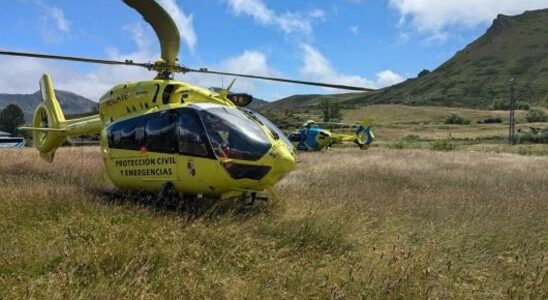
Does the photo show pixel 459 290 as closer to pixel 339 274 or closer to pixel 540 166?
pixel 339 274

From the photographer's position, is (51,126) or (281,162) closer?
(281,162)

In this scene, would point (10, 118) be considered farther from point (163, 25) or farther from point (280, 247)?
point (280, 247)

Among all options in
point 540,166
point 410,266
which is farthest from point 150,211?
point 540,166

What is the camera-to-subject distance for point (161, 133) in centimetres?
981

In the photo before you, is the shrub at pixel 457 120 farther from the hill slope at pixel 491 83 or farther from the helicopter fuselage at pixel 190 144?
the helicopter fuselage at pixel 190 144

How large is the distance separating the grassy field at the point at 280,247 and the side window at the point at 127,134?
3.51 feet

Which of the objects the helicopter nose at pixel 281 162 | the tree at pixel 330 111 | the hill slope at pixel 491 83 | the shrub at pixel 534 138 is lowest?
the shrub at pixel 534 138

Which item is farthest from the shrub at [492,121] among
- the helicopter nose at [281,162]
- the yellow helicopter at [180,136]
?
the helicopter nose at [281,162]

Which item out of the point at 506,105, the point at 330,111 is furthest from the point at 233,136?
the point at 506,105

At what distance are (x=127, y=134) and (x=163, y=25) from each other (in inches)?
90.7

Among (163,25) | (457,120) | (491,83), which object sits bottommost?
(457,120)

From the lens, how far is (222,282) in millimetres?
5703

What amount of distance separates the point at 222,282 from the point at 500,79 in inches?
7078

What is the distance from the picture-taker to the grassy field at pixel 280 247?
5402 millimetres
